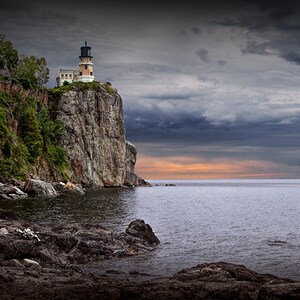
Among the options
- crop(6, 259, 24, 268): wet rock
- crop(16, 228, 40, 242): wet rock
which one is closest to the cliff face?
crop(16, 228, 40, 242): wet rock

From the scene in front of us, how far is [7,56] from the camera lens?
148m

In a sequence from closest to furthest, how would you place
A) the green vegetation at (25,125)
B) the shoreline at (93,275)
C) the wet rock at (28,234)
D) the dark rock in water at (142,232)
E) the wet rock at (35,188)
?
1. the shoreline at (93,275)
2. the wet rock at (28,234)
3. the dark rock in water at (142,232)
4. the wet rock at (35,188)
5. the green vegetation at (25,125)

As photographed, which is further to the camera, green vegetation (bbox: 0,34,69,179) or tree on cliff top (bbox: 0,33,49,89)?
tree on cliff top (bbox: 0,33,49,89)

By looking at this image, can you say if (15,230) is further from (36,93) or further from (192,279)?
(36,93)

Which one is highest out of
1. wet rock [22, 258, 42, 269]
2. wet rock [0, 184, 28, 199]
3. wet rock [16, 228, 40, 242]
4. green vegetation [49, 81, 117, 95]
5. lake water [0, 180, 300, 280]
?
green vegetation [49, 81, 117, 95]

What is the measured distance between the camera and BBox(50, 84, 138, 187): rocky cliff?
156500 mm

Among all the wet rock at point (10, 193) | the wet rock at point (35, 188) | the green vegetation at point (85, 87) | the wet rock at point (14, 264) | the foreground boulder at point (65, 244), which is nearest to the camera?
the wet rock at point (14, 264)

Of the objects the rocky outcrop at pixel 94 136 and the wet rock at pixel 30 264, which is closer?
the wet rock at pixel 30 264

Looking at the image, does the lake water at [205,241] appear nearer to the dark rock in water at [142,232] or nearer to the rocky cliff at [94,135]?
the dark rock in water at [142,232]

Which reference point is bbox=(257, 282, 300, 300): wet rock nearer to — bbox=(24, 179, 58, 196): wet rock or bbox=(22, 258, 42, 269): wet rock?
bbox=(22, 258, 42, 269): wet rock

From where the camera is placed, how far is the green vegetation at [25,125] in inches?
4154

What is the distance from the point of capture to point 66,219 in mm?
54750

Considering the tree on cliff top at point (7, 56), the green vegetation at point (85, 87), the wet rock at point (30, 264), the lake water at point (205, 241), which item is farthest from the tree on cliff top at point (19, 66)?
the wet rock at point (30, 264)

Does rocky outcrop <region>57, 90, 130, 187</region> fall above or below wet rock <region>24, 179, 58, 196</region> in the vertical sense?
above
